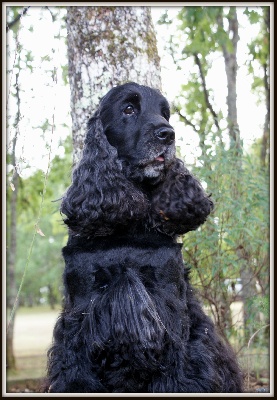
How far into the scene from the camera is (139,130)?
3.56 meters

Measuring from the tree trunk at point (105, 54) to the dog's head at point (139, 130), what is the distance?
84cm

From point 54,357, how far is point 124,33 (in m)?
2.59

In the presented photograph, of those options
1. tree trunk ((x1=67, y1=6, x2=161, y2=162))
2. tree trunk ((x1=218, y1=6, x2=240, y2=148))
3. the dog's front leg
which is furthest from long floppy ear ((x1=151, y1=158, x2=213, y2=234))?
tree trunk ((x1=218, y1=6, x2=240, y2=148))

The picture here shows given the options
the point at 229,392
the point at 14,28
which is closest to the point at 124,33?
the point at 229,392

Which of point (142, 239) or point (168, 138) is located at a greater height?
point (168, 138)

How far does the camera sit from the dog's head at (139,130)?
3.50 metres

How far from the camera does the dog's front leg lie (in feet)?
11.2

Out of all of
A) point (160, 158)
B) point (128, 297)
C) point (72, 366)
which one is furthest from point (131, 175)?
point (72, 366)

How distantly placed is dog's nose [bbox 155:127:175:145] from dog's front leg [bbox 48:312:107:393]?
1207 millimetres

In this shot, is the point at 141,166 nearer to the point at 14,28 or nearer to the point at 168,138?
the point at 168,138

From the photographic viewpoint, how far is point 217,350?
3764 mm

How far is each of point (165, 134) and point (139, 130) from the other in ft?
0.59

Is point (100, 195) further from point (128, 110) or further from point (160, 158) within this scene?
point (128, 110)

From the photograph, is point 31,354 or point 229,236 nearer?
point 229,236
